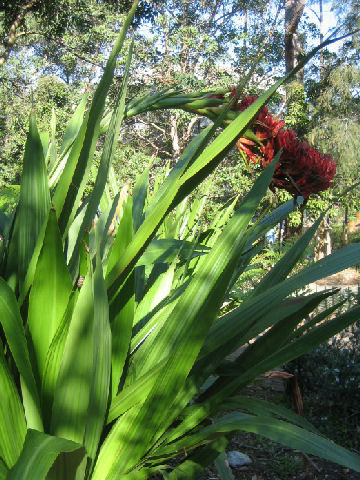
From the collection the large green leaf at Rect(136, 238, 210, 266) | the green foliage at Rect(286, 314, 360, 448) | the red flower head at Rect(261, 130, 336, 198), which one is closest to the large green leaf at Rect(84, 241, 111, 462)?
the large green leaf at Rect(136, 238, 210, 266)

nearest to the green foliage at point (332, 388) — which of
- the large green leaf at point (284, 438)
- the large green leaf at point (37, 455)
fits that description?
the large green leaf at point (284, 438)

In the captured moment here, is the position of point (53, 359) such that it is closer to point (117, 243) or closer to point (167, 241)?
point (117, 243)

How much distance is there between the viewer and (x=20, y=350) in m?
0.79

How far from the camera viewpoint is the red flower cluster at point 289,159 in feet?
3.54

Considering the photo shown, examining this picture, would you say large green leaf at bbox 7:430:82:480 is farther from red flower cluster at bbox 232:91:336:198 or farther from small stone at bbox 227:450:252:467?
small stone at bbox 227:450:252:467

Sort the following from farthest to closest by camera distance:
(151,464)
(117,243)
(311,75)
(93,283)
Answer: (311,75) → (117,243) → (151,464) → (93,283)

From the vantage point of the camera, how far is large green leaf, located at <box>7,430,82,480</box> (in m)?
0.59

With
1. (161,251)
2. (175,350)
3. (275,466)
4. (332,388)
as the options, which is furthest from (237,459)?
(175,350)

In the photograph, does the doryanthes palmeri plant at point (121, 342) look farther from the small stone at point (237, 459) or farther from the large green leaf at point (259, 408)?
the small stone at point (237, 459)

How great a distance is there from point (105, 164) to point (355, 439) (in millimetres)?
2512

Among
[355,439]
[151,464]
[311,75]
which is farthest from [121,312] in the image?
[311,75]

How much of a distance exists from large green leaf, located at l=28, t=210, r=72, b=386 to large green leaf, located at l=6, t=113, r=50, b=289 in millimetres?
113

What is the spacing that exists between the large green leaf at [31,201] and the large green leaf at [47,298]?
0.11 m

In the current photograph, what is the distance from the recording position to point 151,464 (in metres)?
0.86
